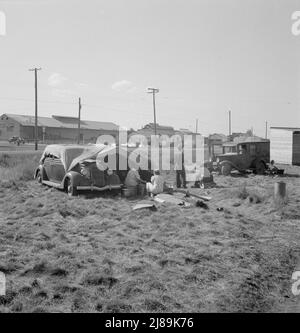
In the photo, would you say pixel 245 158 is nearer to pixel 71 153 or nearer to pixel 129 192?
pixel 129 192

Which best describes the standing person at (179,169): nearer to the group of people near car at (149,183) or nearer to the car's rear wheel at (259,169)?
the group of people near car at (149,183)

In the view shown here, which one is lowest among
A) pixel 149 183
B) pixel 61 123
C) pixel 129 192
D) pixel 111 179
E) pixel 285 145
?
pixel 129 192

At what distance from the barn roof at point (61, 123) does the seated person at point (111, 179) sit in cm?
5620

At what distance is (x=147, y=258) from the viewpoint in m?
5.75

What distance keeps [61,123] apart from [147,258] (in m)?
69.1

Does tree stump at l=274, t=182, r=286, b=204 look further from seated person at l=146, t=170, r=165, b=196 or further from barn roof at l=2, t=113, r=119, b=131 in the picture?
barn roof at l=2, t=113, r=119, b=131

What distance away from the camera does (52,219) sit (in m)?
8.46

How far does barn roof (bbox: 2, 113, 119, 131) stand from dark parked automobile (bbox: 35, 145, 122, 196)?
5431 cm

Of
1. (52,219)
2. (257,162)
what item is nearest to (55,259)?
(52,219)

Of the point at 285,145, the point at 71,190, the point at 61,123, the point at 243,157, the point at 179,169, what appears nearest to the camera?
the point at 71,190

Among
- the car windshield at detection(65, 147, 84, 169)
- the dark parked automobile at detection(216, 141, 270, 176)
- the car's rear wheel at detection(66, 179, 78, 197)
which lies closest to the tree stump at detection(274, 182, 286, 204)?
the car's rear wheel at detection(66, 179, 78, 197)

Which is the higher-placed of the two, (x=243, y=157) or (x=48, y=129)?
(x=48, y=129)

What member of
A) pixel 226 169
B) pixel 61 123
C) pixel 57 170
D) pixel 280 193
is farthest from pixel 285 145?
pixel 61 123

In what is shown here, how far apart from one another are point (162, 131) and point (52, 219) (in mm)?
78715
